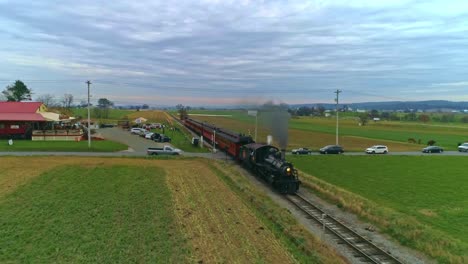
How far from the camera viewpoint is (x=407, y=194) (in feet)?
106

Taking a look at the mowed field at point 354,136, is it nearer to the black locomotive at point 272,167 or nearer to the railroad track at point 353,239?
the black locomotive at point 272,167

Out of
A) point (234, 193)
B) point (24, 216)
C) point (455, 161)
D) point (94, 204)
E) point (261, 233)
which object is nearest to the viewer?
point (261, 233)

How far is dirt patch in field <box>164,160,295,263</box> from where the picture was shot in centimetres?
1641

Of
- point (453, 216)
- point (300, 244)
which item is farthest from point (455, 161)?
point (300, 244)

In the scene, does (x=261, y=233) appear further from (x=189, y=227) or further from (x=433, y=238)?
(x=433, y=238)

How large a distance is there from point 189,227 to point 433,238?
45.2 ft

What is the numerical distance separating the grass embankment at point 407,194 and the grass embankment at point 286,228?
5504 millimetres

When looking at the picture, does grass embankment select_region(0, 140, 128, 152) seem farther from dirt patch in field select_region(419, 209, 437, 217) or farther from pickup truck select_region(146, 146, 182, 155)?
dirt patch in field select_region(419, 209, 437, 217)

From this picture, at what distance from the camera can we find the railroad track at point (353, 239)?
60.2ft

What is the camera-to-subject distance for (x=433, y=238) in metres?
20.6

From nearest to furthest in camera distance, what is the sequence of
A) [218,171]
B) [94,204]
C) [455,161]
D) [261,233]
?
[261,233] → [94,204] → [218,171] → [455,161]

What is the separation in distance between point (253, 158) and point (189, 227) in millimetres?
18837

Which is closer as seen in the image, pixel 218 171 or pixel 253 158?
pixel 253 158

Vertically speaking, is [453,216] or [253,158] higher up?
[253,158]
